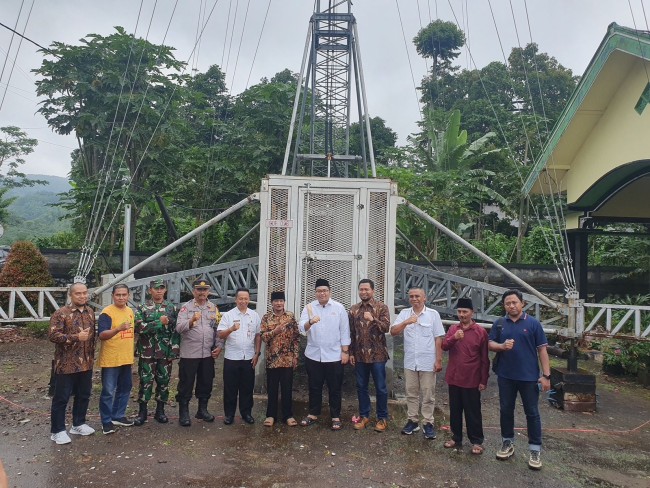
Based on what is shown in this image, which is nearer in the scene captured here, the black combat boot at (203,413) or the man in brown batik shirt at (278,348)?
the man in brown batik shirt at (278,348)

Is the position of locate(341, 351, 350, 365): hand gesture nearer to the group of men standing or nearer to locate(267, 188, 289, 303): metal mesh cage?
the group of men standing

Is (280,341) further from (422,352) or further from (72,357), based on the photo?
(72,357)

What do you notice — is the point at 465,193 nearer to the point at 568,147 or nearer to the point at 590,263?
the point at 590,263

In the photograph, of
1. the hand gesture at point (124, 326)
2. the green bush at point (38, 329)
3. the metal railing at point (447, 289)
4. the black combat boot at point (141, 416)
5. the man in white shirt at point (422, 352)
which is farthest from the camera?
the green bush at point (38, 329)

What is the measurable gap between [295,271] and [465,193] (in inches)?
400

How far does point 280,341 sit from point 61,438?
2185 millimetres

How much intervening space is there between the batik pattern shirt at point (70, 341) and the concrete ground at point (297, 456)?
73cm

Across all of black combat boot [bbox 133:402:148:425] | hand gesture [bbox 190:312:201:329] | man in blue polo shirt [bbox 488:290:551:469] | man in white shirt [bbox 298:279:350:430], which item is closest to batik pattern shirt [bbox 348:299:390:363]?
man in white shirt [bbox 298:279:350:430]

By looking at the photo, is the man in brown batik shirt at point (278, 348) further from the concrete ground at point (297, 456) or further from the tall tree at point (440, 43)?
the tall tree at point (440, 43)

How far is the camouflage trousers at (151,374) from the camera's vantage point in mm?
4777

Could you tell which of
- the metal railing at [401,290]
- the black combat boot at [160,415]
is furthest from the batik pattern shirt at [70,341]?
the metal railing at [401,290]

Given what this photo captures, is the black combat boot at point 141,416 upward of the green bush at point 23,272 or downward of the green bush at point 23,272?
downward

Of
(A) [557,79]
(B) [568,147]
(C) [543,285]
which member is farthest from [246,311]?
(A) [557,79]

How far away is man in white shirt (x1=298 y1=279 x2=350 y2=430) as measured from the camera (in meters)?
4.95
